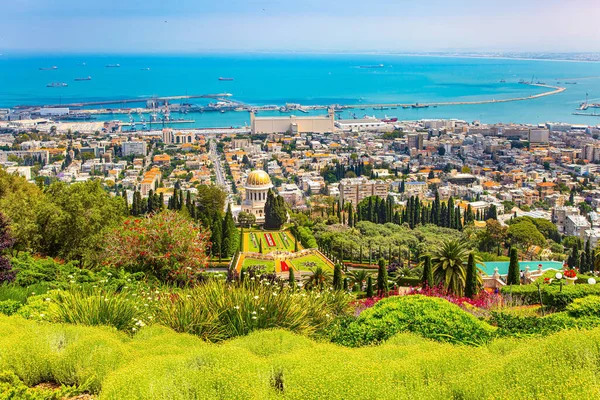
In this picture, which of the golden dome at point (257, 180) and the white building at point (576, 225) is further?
the golden dome at point (257, 180)

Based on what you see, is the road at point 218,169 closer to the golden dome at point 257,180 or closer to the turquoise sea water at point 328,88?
the golden dome at point 257,180

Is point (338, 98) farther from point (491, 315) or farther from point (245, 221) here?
point (491, 315)

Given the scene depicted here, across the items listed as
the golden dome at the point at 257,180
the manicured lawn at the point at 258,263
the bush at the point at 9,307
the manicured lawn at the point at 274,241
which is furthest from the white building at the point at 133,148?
the bush at the point at 9,307

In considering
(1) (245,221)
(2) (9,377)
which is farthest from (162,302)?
(1) (245,221)

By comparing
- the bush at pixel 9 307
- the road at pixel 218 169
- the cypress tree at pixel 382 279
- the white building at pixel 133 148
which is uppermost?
the bush at pixel 9 307

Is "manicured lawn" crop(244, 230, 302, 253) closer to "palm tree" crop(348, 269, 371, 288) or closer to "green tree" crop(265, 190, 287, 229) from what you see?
"green tree" crop(265, 190, 287, 229)
